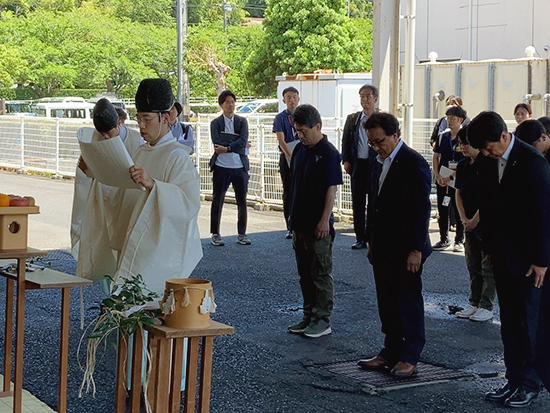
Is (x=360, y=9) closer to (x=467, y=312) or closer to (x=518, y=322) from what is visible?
(x=467, y=312)

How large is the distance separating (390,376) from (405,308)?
1.59 ft

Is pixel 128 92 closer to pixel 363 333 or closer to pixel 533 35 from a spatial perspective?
pixel 533 35

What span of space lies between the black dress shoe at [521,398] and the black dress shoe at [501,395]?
0.04 metres

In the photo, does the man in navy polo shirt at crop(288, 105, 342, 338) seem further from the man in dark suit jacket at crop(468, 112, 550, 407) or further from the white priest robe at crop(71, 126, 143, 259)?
the white priest robe at crop(71, 126, 143, 259)

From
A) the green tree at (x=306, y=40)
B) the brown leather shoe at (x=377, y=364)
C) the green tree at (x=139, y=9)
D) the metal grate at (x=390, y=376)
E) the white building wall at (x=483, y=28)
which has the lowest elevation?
the metal grate at (x=390, y=376)

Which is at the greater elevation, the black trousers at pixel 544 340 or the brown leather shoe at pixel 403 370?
the black trousers at pixel 544 340

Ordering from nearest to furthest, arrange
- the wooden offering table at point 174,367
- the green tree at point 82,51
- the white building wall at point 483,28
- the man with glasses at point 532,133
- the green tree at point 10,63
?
the wooden offering table at point 174,367, the man with glasses at point 532,133, the white building wall at point 483,28, the green tree at point 10,63, the green tree at point 82,51

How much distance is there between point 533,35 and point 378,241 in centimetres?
1892

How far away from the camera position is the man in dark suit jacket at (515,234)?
547cm

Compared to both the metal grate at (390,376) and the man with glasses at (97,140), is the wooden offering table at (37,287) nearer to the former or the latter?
the man with glasses at (97,140)

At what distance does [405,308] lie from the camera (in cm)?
629

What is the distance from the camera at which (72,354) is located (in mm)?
6836

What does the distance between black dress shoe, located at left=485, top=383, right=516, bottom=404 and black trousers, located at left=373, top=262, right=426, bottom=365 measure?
2.18 feet

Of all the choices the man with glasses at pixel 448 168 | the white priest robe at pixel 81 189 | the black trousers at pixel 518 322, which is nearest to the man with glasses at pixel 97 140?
the white priest robe at pixel 81 189
